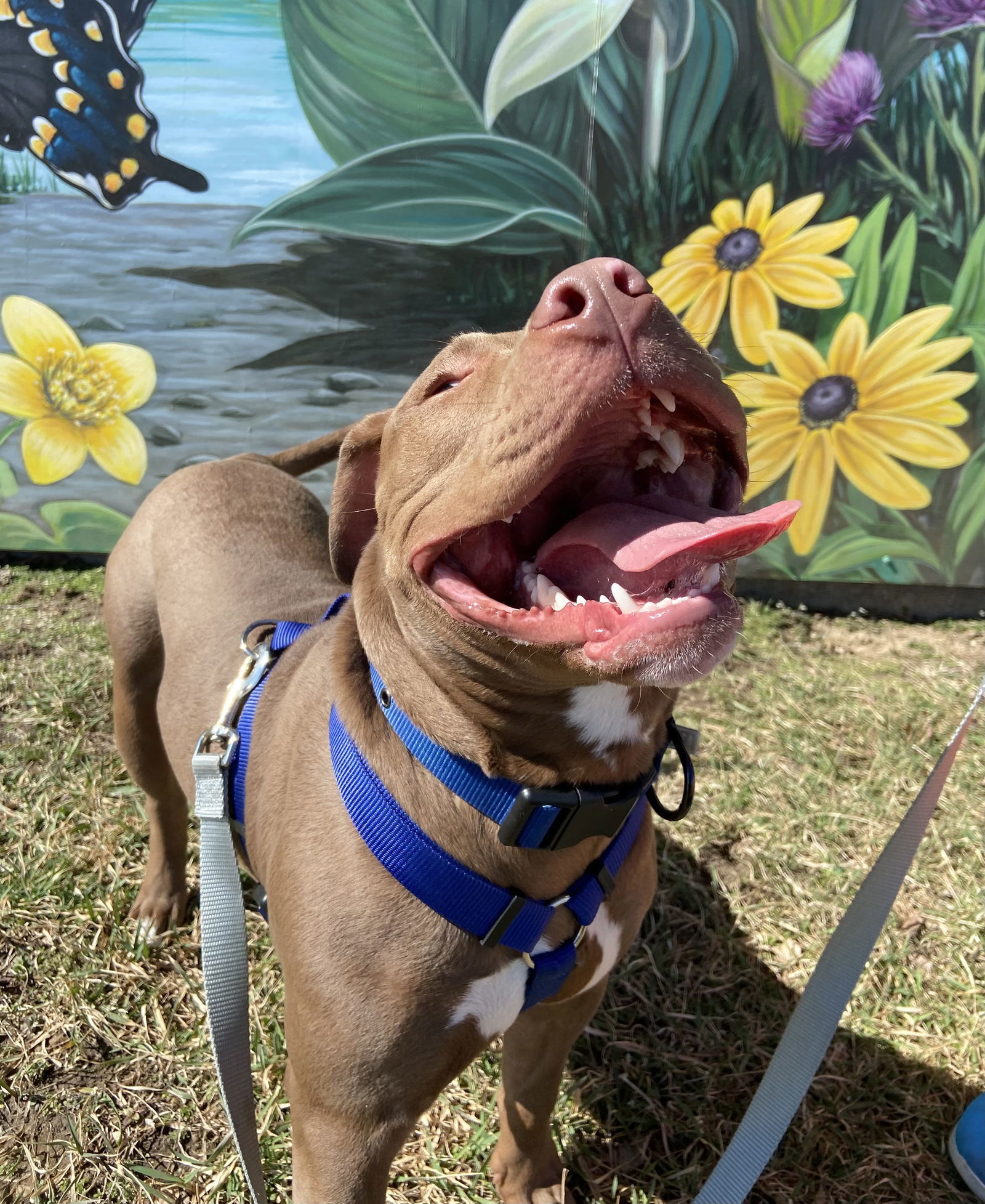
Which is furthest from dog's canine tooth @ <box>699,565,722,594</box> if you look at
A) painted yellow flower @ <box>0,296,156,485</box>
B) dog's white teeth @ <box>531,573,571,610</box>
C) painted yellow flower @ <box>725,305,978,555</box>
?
painted yellow flower @ <box>0,296,156,485</box>

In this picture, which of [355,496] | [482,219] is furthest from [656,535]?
[482,219]

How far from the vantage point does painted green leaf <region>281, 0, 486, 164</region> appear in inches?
171

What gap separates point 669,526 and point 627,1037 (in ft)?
6.68

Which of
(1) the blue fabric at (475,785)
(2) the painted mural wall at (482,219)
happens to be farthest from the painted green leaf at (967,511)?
(1) the blue fabric at (475,785)

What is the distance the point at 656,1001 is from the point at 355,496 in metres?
1.97

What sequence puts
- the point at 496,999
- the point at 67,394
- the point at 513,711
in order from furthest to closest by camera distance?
the point at 67,394
the point at 496,999
the point at 513,711

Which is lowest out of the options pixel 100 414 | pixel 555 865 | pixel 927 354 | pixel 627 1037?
pixel 627 1037

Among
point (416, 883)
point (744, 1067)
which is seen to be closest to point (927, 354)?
point (744, 1067)

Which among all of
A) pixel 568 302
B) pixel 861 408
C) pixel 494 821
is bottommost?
pixel 861 408

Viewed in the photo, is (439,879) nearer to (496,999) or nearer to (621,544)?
(496,999)

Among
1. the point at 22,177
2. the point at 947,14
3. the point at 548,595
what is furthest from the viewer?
the point at 22,177

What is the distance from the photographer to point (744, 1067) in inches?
104

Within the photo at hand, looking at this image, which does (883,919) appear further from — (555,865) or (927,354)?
(927,354)

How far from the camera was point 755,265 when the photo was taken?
4.71 m
